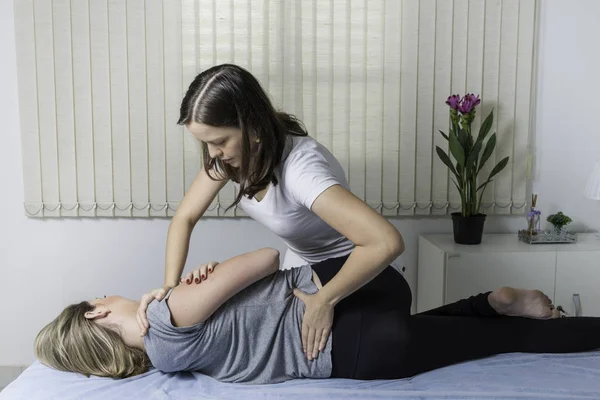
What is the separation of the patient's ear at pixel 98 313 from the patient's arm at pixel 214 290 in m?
0.20

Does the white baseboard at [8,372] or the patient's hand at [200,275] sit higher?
the patient's hand at [200,275]

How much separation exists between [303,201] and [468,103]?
4.45 ft

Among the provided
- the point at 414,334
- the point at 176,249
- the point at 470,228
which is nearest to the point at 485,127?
the point at 470,228

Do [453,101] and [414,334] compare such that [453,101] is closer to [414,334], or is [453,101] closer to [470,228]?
[470,228]

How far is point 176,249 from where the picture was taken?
74.2 inches

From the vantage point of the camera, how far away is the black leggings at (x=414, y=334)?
1537 mm

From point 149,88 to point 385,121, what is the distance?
106 centimetres

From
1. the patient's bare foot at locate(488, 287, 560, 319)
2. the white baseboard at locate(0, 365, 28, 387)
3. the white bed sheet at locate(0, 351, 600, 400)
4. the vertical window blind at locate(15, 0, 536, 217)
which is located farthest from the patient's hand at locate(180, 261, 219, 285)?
the white baseboard at locate(0, 365, 28, 387)

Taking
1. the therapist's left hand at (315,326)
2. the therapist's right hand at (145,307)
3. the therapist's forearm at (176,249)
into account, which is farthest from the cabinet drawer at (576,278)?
the therapist's right hand at (145,307)

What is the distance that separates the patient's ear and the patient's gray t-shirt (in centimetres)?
14

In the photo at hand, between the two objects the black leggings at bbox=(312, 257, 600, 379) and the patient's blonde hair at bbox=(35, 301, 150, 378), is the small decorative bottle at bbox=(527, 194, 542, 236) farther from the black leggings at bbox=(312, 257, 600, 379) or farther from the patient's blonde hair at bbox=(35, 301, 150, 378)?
the patient's blonde hair at bbox=(35, 301, 150, 378)

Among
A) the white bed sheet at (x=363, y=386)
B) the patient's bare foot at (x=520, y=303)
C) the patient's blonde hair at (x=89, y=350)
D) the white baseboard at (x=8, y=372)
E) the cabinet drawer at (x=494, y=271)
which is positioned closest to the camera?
the white bed sheet at (x=363, y=386)

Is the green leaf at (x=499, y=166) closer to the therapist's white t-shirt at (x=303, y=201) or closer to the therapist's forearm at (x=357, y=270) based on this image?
the therapist's white t-shirt at (x=303, y=201)

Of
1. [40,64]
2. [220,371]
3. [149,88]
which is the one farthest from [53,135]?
[220,371]
